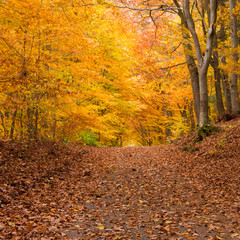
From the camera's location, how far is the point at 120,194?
6.70m

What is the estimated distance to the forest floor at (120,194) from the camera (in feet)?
14.5

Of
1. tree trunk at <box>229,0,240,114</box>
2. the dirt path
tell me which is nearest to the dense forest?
tree trunk at <box>229,0,240,114</box>

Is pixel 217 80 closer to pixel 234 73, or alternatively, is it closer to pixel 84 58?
pixel 234 73

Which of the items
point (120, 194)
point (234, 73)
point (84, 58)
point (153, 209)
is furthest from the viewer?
point (234, 73)

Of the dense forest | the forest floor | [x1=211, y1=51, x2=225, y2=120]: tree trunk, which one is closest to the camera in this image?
the forest floor

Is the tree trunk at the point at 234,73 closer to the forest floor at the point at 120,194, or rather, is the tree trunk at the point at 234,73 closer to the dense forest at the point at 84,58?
the dense forest at the point at 84,58

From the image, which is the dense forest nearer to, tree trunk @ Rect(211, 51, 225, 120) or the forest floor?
tree trunk @ Rect(211, 51, 225, 120)

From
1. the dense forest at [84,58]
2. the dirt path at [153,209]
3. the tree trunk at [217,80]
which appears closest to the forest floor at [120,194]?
the dirt path at [153,209]

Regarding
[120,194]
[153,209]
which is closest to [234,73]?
[120,194]

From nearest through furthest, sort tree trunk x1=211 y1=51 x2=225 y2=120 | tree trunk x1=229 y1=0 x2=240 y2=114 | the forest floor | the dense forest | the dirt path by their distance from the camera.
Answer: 1. the dirt path
2. the forest floor
3. the dense forest
4. tree trunk x1=229 y1=0 x2=240 y2=114
5. tree trunk x1=211 y1=51 x2=225 y2=120

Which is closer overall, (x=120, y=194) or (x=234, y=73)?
(x=120, y=194)

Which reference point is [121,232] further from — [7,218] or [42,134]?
[42,134]

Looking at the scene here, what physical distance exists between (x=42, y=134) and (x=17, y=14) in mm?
4653

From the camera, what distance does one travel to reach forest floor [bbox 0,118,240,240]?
4.43 metres
